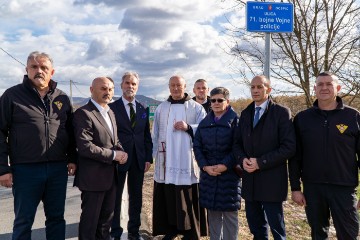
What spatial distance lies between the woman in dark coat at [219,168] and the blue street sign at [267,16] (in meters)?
1.23

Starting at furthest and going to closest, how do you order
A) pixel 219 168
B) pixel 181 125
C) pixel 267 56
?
1. pixel 267 56
2. pixel 181 125
3. pixel 219 168

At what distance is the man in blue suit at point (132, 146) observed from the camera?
4441 millimetres

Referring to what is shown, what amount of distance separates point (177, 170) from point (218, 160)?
663 millimetres

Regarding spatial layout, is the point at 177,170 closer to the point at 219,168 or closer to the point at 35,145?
the point at 219,168

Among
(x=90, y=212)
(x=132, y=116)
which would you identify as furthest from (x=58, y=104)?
(x=90, y=212)

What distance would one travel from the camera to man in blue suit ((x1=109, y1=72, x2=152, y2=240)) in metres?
4.44

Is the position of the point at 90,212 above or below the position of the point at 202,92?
below

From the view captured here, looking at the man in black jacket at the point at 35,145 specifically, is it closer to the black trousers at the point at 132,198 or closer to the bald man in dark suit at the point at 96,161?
the bald man in dark suit at the point at 96,161

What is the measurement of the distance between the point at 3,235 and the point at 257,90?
392cm

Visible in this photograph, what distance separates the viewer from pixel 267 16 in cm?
467

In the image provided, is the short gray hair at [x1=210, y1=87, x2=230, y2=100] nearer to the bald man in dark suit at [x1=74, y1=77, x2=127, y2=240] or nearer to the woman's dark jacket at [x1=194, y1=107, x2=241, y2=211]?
the woman's dark jacket at [x1=194, y1=107, x2=241, y2=211]

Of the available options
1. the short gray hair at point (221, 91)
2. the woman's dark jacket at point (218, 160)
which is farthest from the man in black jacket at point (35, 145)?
the short gray hair at point (221, 91)

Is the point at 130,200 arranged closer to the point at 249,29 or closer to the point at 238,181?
the point at 238,181

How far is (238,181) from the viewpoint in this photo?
13.0ft
